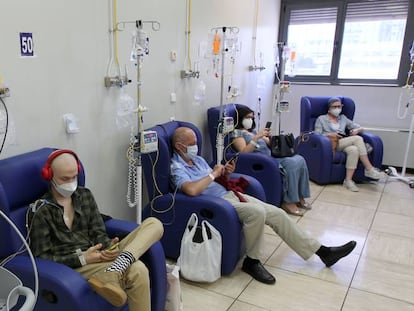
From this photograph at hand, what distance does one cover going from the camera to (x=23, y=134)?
1842 mm

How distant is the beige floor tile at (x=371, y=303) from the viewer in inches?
84.0

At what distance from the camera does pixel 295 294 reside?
2248 millimetres

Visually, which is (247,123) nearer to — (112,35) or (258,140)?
(258,140)

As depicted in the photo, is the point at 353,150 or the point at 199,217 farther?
the point at 353,150

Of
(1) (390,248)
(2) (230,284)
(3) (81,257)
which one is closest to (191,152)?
(2) (230,284)

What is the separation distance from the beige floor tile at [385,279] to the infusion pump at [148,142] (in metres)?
1.55

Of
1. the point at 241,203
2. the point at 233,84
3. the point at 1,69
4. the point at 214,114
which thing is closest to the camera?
the point at 1,69

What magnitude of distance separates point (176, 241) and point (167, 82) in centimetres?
125

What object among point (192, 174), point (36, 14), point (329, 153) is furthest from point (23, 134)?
point (329, 153)

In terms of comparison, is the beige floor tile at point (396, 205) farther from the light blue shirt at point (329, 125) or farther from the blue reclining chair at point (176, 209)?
the blue reclining chair at point (176, 209)

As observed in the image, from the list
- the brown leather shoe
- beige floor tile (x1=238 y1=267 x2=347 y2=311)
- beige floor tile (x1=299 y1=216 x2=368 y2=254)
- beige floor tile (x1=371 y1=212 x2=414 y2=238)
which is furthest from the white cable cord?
beige floor tile (x1=371 y1=212 x2=414 y2=238)

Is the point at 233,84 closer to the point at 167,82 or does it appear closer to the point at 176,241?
the point at 167,82

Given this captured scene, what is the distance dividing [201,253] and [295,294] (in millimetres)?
633

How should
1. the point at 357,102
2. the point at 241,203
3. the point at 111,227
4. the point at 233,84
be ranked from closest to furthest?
the point at 111,227
the point at 241,203
the point at 233,84
the point at 357,102
